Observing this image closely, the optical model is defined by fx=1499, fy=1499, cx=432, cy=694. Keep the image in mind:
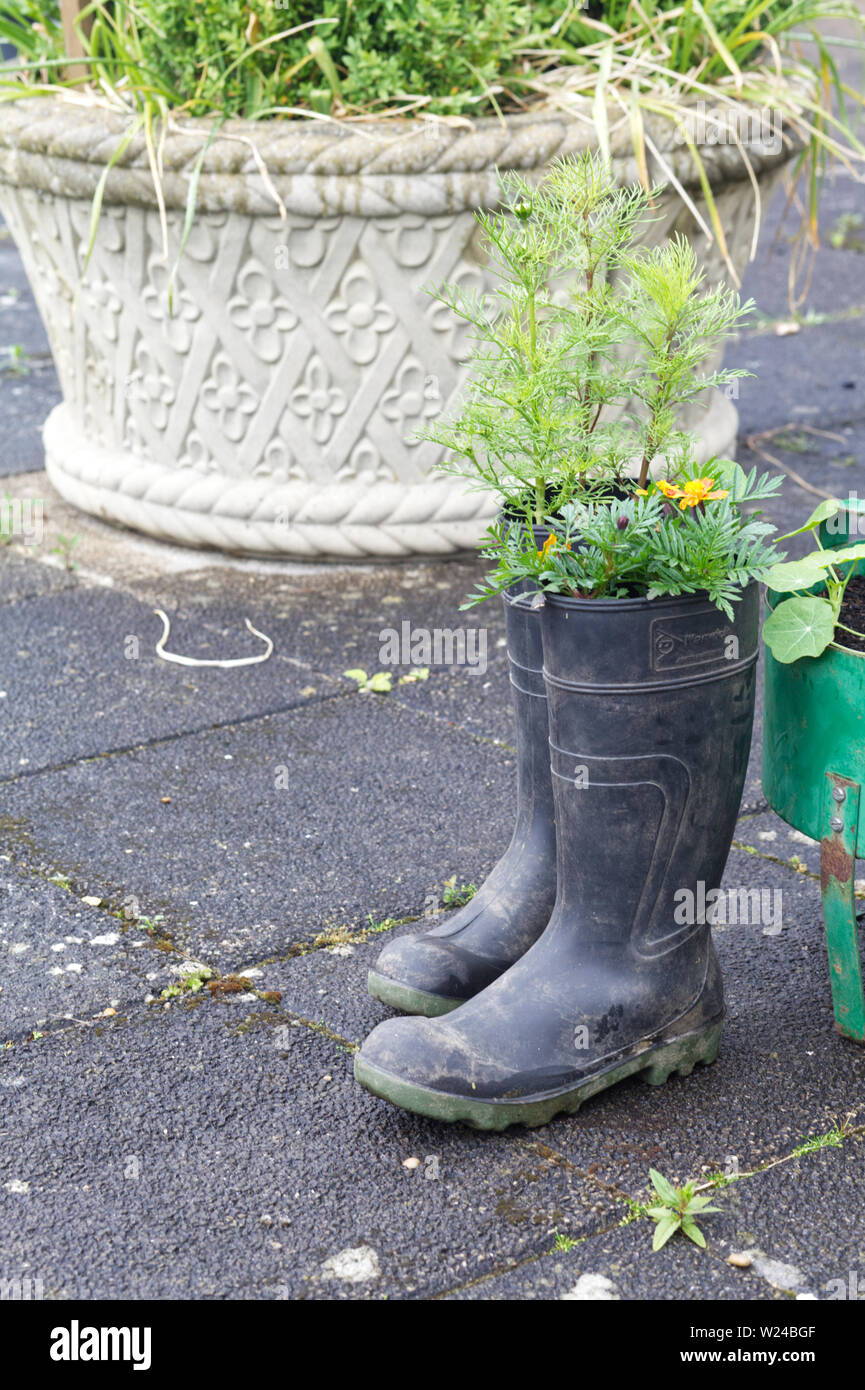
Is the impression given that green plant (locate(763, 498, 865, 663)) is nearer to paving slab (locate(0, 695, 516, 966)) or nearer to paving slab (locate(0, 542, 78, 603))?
paving slab (locate(0, 695, 516, 966))

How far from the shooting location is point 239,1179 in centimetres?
176

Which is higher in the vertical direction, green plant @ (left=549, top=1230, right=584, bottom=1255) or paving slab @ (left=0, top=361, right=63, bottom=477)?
green plant @ (left=549, top=1230, right=584, bottom=1255)

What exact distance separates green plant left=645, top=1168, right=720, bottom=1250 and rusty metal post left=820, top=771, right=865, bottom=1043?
393 millimetres

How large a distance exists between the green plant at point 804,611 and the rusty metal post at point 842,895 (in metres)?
0.17

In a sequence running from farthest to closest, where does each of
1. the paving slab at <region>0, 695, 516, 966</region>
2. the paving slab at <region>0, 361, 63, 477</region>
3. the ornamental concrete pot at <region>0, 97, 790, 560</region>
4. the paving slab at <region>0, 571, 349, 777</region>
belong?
the paving slab at <region>0, 361, 63, 477</region>, the ornamental concrete pot at <region>0, 97, 790, 560</region>, the paving slab at <region>0, 571, 349, 777</region>, the paving slab at <region>0, 695, 516, 966</region>

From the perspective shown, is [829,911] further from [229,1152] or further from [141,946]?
[141,946]

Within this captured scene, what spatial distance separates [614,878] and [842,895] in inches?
12.3

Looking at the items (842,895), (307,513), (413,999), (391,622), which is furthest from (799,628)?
(307,513)

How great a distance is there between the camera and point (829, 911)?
6.36ft

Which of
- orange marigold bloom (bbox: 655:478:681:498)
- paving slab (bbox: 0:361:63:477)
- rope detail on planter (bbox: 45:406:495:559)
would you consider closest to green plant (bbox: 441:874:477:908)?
orange marigold bloom (bbox: 655:478:681:498)

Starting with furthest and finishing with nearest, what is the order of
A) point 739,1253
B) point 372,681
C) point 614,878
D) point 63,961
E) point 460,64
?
1. point 460,64
2. point 372,681
3. point 63,961
4. point 614,878
5. point 739,1253

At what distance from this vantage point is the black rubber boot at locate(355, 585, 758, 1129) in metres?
1.76

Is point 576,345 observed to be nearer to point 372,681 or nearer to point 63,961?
point 63,961

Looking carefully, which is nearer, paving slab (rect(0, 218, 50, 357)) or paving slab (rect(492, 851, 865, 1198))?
paving slab (rect(492, 851, 865, 1198))
